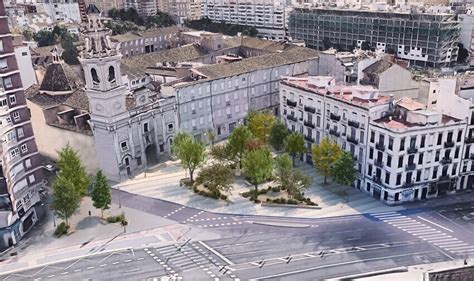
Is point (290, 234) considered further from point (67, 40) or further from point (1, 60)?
point (67, 40)

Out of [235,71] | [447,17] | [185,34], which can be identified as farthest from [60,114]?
[447,17]

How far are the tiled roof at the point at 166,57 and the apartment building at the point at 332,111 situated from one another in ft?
152

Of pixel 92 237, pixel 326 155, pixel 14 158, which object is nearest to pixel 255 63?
pixel 326 155

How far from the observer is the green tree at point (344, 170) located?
80688mm

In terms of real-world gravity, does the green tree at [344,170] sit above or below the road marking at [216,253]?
above

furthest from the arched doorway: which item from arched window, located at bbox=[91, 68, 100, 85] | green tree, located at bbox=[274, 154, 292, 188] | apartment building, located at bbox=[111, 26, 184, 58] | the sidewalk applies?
apartment building, located at bbox=[111, 26, 184, 58]

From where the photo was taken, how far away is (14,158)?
7669cm

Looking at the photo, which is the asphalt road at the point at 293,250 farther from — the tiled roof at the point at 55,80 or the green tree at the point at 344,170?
the tiled roof at the point at 55,80

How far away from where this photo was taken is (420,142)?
78062 mm

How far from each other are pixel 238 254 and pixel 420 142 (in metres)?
35.0

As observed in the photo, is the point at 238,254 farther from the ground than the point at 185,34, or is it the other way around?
the point at 185,34

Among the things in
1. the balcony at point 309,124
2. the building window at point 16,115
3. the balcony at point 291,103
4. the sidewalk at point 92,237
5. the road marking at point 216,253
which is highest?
the building window at point 16,115

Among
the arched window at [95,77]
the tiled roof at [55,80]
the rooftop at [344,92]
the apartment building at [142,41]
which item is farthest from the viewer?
the apartment building at [142,41]

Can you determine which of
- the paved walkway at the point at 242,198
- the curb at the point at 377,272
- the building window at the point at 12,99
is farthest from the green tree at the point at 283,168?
the building window at the point at 12,99
